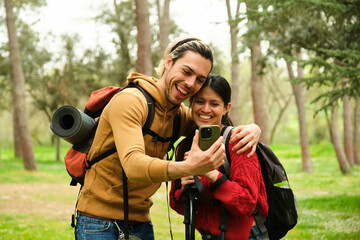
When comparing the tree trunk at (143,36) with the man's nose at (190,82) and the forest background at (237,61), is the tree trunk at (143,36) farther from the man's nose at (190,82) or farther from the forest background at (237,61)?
the man's nose at (190,82)

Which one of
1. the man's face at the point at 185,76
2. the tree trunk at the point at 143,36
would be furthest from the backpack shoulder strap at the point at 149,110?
the tree trunk at the point at 143,36

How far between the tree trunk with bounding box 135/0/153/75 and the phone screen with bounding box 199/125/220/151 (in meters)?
10.9

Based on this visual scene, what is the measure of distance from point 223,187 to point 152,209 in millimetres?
8333

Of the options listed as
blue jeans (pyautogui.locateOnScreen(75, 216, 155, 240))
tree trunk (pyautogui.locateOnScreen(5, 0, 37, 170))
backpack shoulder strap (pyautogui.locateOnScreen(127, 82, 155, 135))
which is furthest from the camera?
tree trunk (pyautogui.locateOnScreen(5, 0, 37, 170))

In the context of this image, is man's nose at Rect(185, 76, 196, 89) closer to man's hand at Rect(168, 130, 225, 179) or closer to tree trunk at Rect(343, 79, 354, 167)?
man's hand at Rect(168, 130, 225, 179)

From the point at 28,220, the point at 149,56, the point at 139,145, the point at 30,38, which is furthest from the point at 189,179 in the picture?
the point at 30,38

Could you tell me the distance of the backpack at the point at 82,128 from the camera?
8.49ft

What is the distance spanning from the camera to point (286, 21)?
11.4 m

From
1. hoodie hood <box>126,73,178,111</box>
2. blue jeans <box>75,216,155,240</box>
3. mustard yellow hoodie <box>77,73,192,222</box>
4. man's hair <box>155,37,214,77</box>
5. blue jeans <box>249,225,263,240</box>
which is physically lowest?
blue jeans <box>249,225,263,240</box>

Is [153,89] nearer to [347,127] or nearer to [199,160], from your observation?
[199,160]

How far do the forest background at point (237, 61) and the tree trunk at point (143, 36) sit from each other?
0.03m

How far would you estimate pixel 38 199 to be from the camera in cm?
1185

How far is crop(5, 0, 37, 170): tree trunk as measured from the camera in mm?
18156

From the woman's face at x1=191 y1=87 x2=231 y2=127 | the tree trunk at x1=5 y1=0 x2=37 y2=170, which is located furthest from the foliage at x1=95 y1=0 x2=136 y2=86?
the woman's face at x1=191 y1=87 x2=231 y2=127
